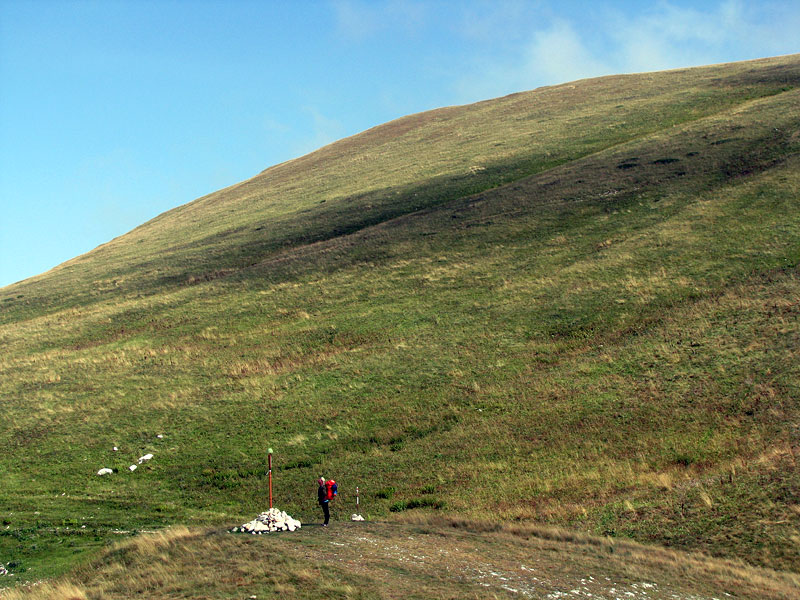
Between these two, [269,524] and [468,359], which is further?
[468,359]

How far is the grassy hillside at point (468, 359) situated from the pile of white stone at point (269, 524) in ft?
12.9

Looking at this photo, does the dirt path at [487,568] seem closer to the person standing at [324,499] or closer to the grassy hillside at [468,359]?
the person standing at [324,499]

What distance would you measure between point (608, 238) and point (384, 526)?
3498 centimetres

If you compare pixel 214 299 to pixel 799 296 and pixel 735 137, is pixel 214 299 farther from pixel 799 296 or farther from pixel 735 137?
pixel 735 137

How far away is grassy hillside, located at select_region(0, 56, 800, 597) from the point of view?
68.7 ft

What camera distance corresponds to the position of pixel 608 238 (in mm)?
46938

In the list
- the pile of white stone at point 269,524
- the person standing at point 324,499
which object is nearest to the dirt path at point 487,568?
the person standing at point 324,499

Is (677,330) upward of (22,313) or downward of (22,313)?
downward

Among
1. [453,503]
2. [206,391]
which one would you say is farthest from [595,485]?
[206,391]

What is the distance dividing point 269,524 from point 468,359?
18199mm

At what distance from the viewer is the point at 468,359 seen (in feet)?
110

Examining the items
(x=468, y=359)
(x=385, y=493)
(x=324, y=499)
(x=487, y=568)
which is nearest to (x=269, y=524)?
(x=324, y=499)

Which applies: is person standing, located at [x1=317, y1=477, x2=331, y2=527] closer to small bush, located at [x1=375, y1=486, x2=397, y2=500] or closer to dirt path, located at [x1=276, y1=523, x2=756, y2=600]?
dirt path, located at [x1=276, y1=523, x2=756, y2=600]

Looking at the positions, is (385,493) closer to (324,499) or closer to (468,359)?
(324,499)
